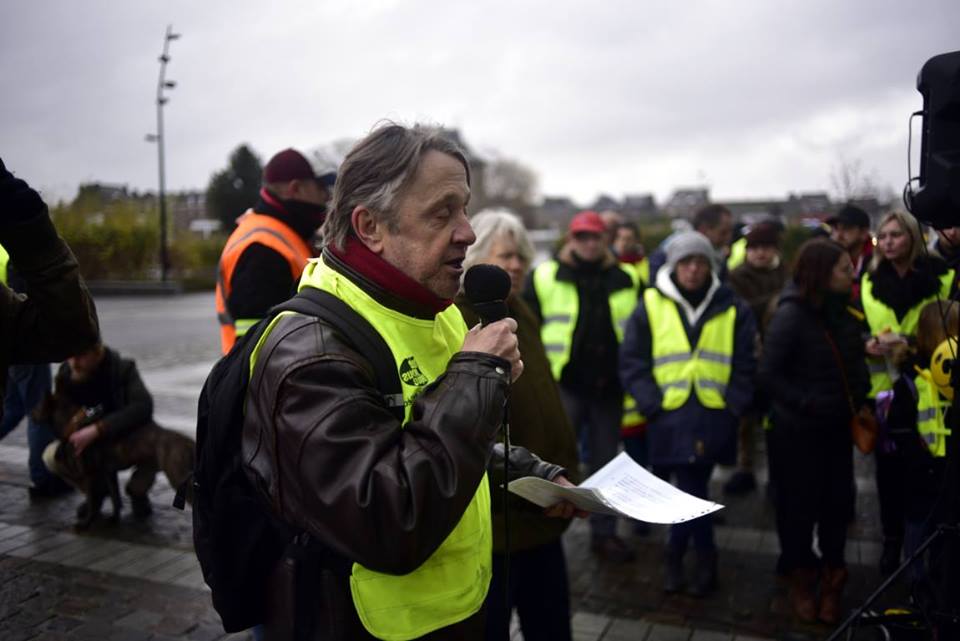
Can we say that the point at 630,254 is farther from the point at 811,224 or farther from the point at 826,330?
the point at 826,330

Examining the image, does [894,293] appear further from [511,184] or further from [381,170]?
[511,184]

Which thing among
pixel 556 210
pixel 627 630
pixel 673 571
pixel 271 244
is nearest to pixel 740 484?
pixel 673 571

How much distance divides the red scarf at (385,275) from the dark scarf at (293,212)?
2286 mm

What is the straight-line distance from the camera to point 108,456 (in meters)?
5.34

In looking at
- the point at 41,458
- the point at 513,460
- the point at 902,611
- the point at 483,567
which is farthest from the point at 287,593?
the point at 41,458

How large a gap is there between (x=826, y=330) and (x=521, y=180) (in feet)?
284

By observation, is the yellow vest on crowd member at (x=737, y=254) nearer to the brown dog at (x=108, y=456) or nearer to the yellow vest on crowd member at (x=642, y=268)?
the yellow vest on crowd member at (x=642, y=268)

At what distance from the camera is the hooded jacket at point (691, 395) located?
439cm

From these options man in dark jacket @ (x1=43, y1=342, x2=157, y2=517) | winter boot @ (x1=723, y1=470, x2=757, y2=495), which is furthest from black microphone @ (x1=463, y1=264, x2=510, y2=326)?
winter boot @ (x1=723, y1=470, x2=757, y2=495)

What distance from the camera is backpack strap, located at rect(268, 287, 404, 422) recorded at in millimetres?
1657

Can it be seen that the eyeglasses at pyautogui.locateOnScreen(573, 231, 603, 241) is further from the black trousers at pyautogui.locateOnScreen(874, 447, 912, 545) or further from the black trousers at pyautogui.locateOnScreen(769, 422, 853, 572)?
the black trousers at pyautogui.locateOnScreen(874, 447, 912, 545)

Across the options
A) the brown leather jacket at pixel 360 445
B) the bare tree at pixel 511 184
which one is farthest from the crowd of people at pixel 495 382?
the bare tree at pixel 511 184

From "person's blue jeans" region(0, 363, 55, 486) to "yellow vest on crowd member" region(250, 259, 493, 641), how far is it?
499 cm

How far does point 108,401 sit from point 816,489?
183 inches
